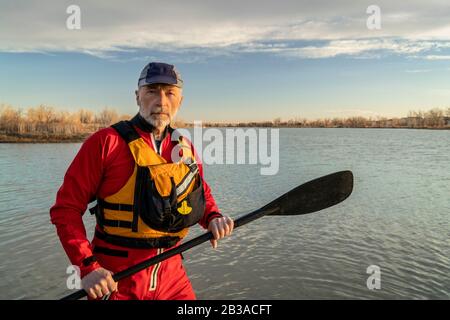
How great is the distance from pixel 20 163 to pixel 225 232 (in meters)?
19.0

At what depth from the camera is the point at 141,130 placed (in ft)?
8.45

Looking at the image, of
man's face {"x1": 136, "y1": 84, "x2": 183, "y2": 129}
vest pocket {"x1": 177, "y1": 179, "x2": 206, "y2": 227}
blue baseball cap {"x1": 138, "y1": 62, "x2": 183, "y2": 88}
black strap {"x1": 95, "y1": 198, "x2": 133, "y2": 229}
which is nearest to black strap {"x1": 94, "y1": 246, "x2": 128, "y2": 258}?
black strap {"x1": 95, "y1": 198, "x2": 133, "y2": 229}

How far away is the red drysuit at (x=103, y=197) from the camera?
7.24 ft

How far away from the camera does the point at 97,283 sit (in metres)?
2.10

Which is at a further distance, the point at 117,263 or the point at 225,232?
the point at 225,232

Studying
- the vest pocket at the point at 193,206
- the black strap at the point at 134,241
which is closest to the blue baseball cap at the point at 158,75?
the vest pocket at the point at 193,206

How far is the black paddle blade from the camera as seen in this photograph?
3062mm

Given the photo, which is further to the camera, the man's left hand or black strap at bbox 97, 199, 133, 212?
the man's left hand

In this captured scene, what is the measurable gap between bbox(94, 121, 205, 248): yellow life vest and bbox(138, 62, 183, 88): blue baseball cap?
318mm

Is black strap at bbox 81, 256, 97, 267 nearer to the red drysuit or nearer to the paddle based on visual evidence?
the red drysuit

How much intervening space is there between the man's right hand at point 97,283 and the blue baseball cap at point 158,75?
4.05 feet
